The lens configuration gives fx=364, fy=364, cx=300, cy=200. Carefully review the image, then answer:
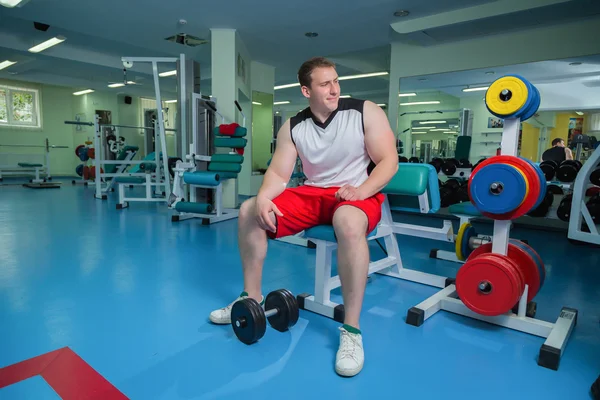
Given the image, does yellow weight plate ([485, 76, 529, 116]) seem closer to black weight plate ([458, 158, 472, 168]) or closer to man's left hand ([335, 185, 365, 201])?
man's left hand ([335, 185, 365, 201])

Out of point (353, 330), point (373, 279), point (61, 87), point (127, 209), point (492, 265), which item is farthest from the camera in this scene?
point (61, 87)

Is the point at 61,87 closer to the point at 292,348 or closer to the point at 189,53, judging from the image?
the point at 189,53

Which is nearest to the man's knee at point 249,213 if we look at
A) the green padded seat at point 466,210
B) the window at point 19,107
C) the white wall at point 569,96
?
the green padded seat at point 466,210

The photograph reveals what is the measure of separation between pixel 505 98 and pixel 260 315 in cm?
117

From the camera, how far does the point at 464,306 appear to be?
1564 millimetres

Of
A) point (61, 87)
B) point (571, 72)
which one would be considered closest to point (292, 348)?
point (571, 72)

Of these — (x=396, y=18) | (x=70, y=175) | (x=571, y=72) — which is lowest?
(x=70, y=175)

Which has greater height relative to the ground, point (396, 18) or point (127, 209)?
point (396, 18)

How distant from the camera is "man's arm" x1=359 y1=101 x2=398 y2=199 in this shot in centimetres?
133

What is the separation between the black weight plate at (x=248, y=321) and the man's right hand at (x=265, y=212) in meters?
0.27

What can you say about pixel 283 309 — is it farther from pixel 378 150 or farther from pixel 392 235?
pixel 392 235

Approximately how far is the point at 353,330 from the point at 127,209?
13.0 ft

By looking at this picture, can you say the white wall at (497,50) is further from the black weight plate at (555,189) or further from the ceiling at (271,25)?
the black weight plate at (555,189)

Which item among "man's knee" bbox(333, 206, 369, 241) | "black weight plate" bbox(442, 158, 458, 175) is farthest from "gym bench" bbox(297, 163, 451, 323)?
"black weight plate" bbox(442, 158, 458, 175)
